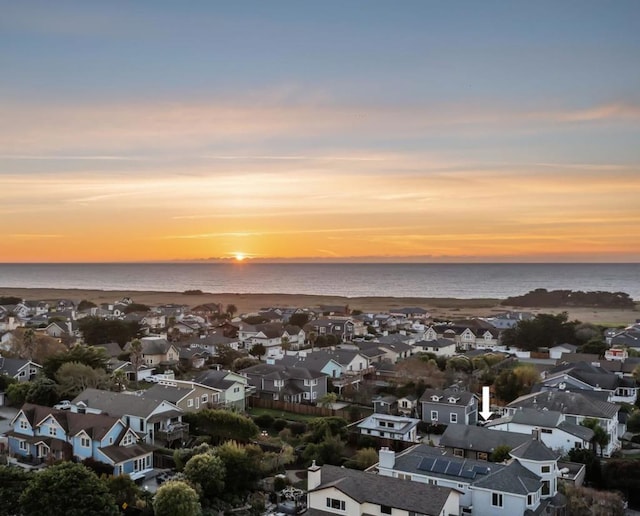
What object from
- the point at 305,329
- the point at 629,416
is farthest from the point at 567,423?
the point at 305,329

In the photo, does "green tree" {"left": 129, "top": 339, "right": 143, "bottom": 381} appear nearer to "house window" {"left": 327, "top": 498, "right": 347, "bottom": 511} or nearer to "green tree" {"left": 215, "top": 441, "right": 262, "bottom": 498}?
"green tree" {"left": 215, "top": 441, "right": 262, "bottom": 498}

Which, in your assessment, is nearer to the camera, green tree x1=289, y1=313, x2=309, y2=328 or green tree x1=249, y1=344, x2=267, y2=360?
green tree x1=249, y1=344, x2=267, y2=360

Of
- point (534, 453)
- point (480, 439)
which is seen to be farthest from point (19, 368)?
point (534, 453)

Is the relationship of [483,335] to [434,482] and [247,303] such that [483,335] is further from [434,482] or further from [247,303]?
[247,303]

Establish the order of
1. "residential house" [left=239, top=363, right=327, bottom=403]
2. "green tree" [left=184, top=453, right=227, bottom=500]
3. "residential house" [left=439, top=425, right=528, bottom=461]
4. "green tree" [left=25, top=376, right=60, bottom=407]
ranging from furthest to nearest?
"residential house" [left=239, top=363, right=327, bottom=403]
"green tree" [left=25, top=376, right=60, bottom=407]
"residential house" [left=439, top=425, right=528, bottom=461]
"green tree" [left=184, top=453, right=227, bottom=500]

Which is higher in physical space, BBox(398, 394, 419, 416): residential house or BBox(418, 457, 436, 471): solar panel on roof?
BBox(418, 457, 436, 471): solar panel on roof

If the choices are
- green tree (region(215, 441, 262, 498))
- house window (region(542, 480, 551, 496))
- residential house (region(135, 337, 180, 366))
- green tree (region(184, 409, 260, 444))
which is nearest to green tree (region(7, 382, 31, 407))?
green tree (region(184, 409, 260, 444))
